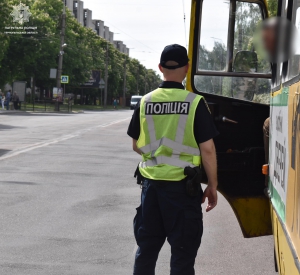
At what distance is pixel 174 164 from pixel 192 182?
0.59 feet

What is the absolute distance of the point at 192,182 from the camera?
4.87m

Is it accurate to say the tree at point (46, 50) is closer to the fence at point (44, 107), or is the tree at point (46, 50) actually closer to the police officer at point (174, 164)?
the fence at point (44, 107)

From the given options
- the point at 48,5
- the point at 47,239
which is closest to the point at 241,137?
the point at 47,239

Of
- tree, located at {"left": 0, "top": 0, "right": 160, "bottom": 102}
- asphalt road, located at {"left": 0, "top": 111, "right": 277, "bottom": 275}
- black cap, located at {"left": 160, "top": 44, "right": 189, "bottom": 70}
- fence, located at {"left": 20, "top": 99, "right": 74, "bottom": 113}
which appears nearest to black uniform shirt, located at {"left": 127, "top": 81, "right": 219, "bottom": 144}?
black cap, located at {"left": 160, "top": 44, "right": 189, "bottom": 70}

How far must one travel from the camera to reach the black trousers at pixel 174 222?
4914mm

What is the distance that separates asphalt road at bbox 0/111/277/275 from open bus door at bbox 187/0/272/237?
0.88 m

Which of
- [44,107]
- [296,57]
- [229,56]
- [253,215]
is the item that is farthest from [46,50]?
[296,57]

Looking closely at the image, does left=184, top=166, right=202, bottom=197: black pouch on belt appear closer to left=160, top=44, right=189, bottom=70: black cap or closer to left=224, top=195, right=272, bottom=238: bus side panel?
left=160, top=44, right=189, bottom=70: black cap

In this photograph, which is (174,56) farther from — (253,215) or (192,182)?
(253,215)

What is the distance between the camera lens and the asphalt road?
7.37m

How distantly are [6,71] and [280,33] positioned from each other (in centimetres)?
6825

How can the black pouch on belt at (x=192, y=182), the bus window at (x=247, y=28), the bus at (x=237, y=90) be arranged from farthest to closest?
the bus window at (x=247, y=28)
the bus at (x=237, y=90)
the black pouch on belt at (x=192, y=182)

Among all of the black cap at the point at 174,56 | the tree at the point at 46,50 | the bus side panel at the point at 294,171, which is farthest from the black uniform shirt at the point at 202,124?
the tree at the point at 46,50

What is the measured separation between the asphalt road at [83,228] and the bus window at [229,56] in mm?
1580
